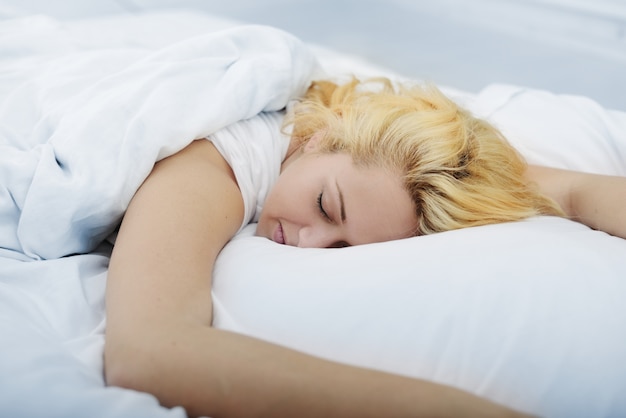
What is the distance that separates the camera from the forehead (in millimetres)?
914

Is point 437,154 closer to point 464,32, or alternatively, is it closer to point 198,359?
point 198,359

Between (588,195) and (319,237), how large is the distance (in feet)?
1.32

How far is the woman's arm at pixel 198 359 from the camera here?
1.94 feet

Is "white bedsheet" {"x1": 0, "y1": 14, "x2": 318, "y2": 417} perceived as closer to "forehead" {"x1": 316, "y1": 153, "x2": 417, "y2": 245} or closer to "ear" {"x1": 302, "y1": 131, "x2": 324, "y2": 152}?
"ear" {"x1": 302, "y1": 131, "x2": 324, "y2": 152}

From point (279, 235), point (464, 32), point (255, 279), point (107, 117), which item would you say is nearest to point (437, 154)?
point (279, 235)

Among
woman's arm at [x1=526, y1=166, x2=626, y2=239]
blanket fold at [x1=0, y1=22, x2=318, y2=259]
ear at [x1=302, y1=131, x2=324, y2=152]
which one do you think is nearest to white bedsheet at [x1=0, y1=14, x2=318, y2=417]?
blanket fold at [x1=0, y1=22, x2=318, y2=259]

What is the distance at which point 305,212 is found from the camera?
3.09 feet

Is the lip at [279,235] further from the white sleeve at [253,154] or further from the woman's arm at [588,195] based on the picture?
the woman's arm at [588,195]

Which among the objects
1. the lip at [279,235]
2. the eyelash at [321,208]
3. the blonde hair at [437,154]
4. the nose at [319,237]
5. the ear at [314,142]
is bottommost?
the lip at [279,235]

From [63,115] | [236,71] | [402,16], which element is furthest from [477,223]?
[402,16]

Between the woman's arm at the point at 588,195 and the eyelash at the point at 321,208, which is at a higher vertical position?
the woman's arm at the point at 588,195

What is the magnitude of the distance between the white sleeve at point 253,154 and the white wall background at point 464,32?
2.99 ft

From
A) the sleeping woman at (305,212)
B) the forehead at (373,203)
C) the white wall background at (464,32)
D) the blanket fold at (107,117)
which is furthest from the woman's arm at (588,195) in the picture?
the white wall background at (464,32)

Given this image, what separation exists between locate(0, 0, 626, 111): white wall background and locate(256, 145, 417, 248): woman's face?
0.97m
